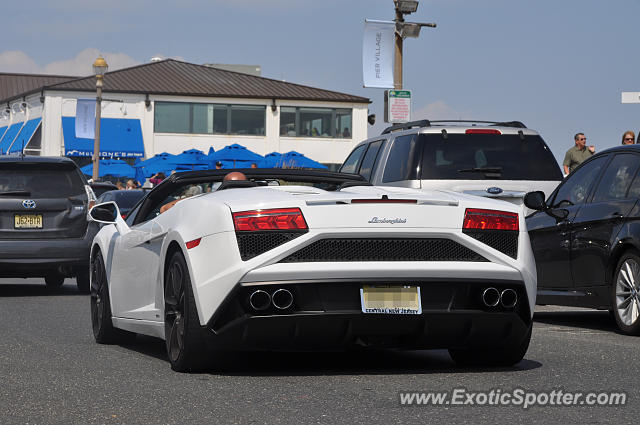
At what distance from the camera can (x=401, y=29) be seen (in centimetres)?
2483

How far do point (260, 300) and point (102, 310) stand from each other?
116 inches

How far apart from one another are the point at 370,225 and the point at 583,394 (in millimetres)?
1412

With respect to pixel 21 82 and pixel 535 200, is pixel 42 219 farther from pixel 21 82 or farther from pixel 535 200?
pixel 21 82

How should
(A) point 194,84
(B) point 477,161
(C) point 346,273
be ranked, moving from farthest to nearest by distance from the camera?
(A) point 194,84
(B) point 477,161
(C) point 346,273

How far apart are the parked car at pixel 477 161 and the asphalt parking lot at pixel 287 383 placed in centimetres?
342

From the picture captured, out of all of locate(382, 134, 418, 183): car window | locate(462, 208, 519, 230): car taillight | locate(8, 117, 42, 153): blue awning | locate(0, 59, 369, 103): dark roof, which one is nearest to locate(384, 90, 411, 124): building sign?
locate(382, 134, 418, 183): car window

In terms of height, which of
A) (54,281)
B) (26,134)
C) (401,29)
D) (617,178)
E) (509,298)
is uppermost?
(401,29)

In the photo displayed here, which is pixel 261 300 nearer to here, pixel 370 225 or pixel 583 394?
pixel 370 225

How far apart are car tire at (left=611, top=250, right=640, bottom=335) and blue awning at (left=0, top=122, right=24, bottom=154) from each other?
6053cm

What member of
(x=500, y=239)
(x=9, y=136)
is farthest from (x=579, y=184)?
(x=9, y=136)

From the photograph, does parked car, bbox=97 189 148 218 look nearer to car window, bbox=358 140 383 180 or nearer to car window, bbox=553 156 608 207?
car window, bbox=358 140 383 180

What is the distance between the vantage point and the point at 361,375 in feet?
23.2

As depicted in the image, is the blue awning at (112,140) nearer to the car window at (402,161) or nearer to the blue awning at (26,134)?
the blue awning at (26,134)

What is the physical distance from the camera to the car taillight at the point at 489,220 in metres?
6.93
